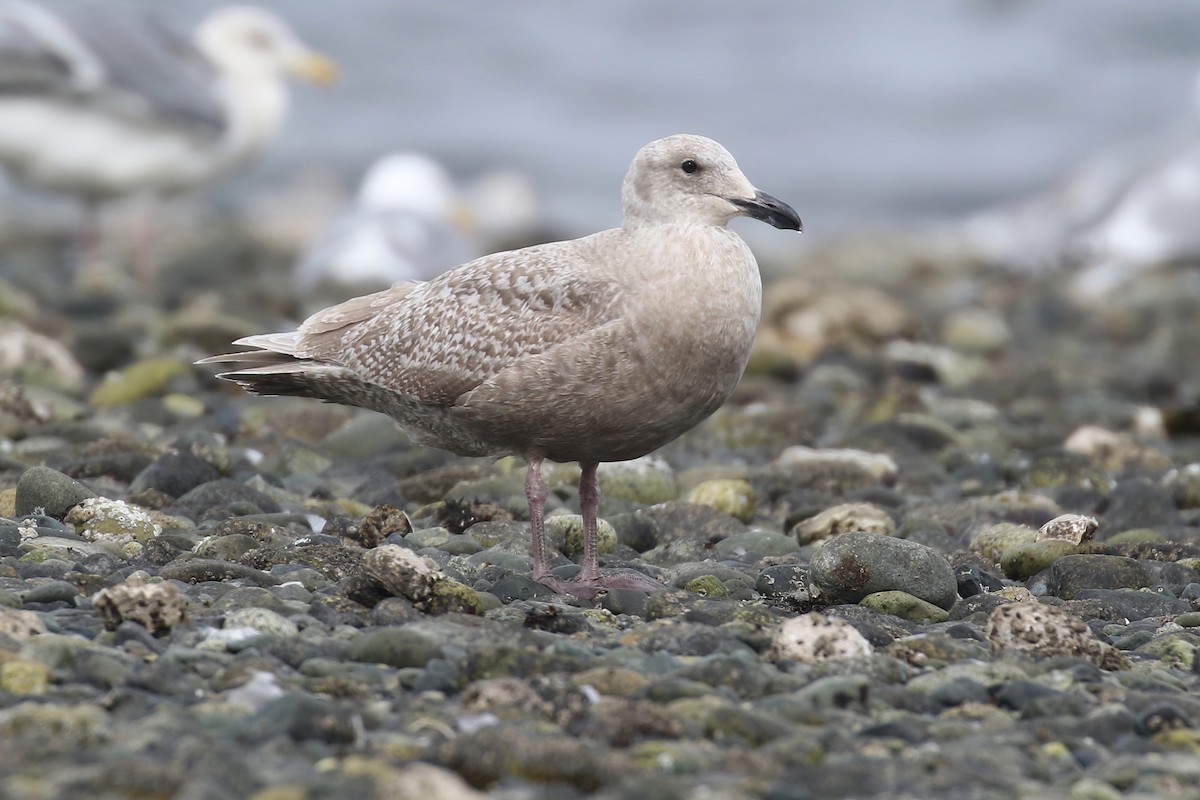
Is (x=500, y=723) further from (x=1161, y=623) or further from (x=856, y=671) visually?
(x=1161, y=623)

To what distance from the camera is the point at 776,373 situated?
10.8 meters

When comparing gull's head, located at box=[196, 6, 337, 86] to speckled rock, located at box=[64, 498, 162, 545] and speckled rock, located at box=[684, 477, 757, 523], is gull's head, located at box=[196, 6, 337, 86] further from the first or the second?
speckled rock, located at box=[64, 498, 162, 545]

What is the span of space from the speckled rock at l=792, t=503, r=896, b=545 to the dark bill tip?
4.55ft

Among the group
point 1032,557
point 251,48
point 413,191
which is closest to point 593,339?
point 1032,557

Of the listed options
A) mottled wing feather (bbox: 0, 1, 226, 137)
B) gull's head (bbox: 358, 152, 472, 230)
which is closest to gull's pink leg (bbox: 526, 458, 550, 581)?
mottled wing feather (bbox: 0, 1, 226, 137)

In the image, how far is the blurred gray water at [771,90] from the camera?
2477 centimetres

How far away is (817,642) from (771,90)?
2454 centimetres

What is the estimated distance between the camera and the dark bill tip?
19.2 ft

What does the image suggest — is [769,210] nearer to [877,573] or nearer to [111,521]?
[877,573]

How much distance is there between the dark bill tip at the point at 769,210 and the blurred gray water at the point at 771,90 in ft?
52.4

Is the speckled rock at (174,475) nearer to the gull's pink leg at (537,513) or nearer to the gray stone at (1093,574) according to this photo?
the gull's pink leg at (537,513)

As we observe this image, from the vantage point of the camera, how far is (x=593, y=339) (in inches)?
221

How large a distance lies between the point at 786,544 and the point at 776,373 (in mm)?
4431

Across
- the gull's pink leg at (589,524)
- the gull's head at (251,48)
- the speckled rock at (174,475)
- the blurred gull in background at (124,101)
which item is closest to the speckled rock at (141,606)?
the gull's pink leg at (589,524)
